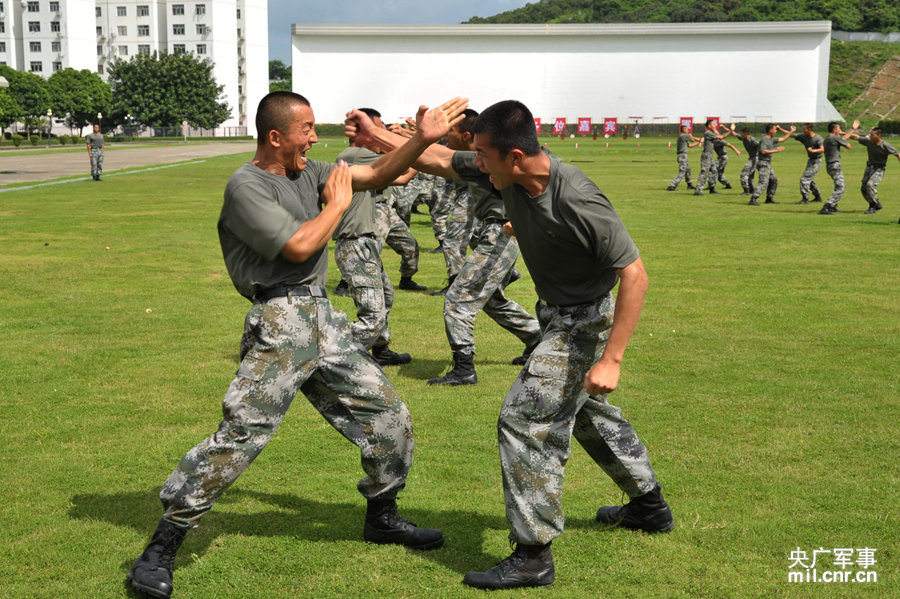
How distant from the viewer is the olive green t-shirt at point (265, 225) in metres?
4.41

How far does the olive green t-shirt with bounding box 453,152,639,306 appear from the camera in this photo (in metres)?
4.33

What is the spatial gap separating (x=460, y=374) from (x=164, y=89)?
327ft

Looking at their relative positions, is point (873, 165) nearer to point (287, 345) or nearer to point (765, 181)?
point (765, 181)

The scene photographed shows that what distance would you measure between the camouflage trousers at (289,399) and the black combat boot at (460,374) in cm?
339

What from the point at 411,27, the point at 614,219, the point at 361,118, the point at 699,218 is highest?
the point at 411,27

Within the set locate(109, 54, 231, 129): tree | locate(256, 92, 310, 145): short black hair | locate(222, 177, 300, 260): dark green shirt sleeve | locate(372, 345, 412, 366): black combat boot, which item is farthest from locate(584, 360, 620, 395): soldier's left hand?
locate(109, 54, 231, 129): tree

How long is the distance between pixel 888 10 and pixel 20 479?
14932 centimetres

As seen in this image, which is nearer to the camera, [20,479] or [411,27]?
[20,479]

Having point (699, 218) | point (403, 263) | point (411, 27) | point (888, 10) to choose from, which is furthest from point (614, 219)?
point (888, 10)

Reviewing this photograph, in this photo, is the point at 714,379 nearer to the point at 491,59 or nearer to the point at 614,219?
the point at 614,219

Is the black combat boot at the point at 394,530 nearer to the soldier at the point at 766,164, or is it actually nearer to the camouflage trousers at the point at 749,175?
the soldier at the point at 766,164

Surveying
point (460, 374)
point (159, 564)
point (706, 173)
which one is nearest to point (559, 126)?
point (706, 173)

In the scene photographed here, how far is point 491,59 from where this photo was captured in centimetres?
9600

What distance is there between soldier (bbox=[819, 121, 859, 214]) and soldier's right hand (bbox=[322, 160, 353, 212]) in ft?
70.1
